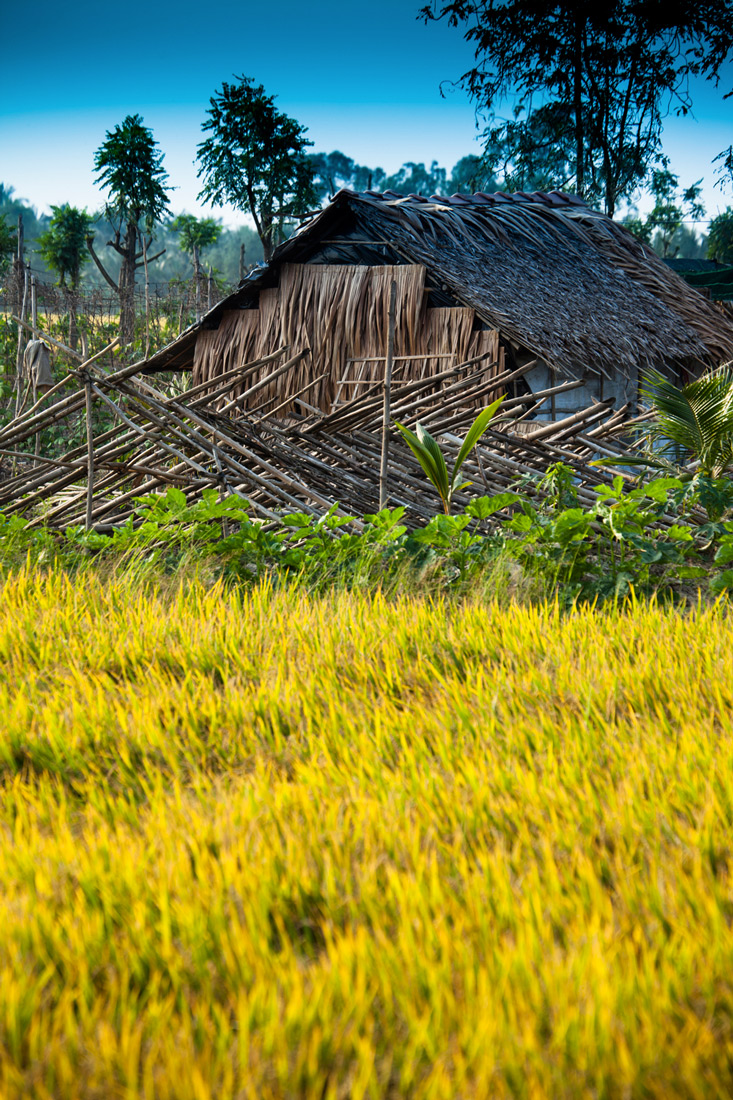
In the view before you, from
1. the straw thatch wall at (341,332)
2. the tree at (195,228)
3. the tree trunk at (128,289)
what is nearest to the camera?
the straw thatch wall at (341,332)

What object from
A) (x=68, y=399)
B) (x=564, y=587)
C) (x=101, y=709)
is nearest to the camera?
(x=101, y=709)

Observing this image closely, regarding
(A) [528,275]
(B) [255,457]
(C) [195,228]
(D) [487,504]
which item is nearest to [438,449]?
(D) [487,504]

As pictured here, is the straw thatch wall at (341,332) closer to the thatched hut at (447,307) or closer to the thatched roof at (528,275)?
the thatched hut at (447,307)

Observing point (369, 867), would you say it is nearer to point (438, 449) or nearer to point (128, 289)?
point (438, 449)

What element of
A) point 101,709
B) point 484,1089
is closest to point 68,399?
point 101,709

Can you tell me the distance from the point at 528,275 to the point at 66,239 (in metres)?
20.1

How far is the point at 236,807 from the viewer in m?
2.13

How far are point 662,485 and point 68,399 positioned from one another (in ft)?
13.6

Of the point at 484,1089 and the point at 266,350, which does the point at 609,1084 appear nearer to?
the point at 484,1089

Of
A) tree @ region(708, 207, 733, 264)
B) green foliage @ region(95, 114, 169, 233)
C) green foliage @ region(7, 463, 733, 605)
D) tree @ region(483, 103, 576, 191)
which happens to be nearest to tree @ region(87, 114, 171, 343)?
green foliage @ region(95, 114, 169, 233)

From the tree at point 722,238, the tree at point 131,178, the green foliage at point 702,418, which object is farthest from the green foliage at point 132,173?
the tree at point 722,238

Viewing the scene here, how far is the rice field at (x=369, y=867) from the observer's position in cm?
135

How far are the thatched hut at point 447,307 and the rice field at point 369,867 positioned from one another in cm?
547

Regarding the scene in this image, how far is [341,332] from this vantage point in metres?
9.64
